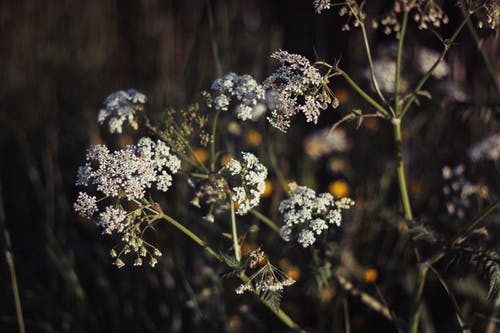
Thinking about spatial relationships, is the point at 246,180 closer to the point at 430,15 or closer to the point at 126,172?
the point at 126,172

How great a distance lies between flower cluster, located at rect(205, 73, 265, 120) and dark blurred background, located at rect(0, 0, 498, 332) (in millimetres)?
450

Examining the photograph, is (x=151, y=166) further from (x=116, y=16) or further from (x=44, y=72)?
(x=116, y=16)

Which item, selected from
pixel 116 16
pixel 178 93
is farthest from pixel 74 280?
pixel 116 16

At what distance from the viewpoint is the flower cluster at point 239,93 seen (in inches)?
82.7

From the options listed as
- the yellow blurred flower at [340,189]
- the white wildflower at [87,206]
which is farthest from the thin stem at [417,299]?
the yellow blurred flower at [340,189]

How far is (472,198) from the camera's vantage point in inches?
127

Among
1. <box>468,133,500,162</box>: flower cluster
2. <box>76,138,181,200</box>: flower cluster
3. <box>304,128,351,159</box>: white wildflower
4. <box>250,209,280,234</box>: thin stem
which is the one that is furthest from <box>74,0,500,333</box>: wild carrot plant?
<box>304,128,351,159</box>: white wildflower

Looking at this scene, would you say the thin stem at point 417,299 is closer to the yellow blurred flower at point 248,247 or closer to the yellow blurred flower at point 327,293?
the yellow blurred flower at point 327,293

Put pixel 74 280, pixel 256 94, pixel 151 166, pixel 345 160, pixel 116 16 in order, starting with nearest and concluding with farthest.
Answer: pixel 151 166 → pixel 256 94 → pixel 74 280 → pixel 345 160 → pixel 116 16

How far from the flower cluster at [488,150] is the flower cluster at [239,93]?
5.22ft

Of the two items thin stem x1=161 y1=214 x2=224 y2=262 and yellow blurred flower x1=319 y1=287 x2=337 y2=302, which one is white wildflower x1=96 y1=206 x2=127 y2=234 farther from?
yellow blurred flower x1=319 y1=287 x2=337 y2=302

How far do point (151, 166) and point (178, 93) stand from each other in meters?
2.69

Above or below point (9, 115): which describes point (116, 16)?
above

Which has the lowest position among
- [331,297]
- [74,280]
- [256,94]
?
[331,297]
